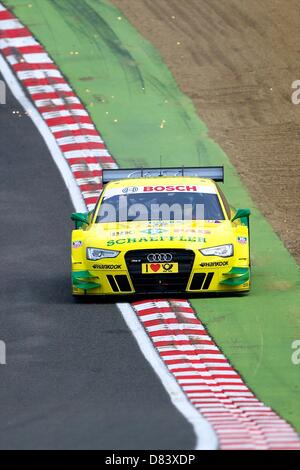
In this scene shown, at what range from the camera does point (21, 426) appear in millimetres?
12859

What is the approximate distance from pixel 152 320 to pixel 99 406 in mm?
3671

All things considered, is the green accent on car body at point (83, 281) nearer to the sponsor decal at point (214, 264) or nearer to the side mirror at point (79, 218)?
the side mirror at point (79, 218)

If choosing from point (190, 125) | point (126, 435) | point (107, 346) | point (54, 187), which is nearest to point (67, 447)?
point (126, 435)

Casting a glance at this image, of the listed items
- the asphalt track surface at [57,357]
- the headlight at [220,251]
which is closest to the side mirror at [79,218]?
the asphalt track surface at [57,357]

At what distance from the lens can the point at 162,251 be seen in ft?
59.0

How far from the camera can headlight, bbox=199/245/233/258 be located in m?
18.0

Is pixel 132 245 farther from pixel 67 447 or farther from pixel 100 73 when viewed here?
pixel 100 73

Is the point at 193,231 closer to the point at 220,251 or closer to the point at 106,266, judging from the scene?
the point at 220,251

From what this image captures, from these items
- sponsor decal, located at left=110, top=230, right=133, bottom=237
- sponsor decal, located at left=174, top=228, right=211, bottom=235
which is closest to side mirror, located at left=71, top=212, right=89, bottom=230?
sponsor decal, located at left=110, top=230, right=133, bottom=237

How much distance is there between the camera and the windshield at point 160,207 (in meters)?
18.9

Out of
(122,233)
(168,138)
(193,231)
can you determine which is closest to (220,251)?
(193,231)

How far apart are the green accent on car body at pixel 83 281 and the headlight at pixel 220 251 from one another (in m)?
1.28

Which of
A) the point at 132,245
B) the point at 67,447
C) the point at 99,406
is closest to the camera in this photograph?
the point at 67,447

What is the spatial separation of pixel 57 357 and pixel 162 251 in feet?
8.33
